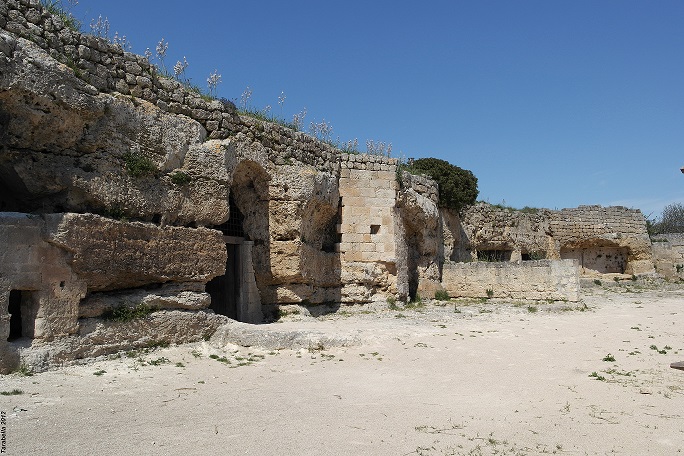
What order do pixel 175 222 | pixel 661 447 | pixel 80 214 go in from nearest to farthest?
pixel 661 447
pixel 80 214
pixel 175 222

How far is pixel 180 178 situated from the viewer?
9711 mm

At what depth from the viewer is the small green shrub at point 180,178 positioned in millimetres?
9664

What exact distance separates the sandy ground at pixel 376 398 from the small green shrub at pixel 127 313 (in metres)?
0.61

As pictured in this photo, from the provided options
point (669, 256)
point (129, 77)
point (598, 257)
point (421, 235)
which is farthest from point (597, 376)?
point (669, 256)

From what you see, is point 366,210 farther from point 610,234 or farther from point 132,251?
point 610,234

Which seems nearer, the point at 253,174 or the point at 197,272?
the point at 197,272

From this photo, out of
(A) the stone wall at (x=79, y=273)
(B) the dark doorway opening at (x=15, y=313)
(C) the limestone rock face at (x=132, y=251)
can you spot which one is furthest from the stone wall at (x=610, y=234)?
A: (B) the dark doorway opening at (x=15, y=313)

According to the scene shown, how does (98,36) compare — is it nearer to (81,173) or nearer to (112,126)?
(112,126)

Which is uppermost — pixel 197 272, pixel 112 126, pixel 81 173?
pixel 112 126

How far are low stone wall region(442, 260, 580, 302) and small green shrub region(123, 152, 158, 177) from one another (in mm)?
11506

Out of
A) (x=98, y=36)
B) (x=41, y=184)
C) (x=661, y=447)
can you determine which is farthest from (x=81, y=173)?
(x=661, y=447)

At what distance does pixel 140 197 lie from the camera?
909 cm

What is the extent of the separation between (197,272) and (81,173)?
2.61 m

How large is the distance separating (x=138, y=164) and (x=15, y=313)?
291 centimetres
